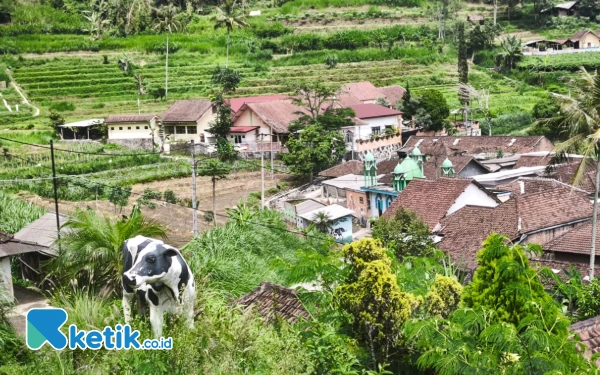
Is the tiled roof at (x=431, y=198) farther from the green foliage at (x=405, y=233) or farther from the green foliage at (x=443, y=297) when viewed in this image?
the green foliage at (x=443, y=297)

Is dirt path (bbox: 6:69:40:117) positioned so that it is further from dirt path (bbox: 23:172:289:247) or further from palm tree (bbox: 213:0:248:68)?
dirt path (bbox: 23:172:289:247)

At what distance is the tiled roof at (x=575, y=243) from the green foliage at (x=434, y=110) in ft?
93.3

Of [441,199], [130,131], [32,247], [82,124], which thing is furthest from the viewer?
[82,124]

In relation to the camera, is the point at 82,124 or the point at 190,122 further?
the point at 82,124

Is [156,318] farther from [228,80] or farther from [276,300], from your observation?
[228,80]

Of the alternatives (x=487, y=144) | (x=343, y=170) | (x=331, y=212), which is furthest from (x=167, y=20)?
(x=331, y=212)

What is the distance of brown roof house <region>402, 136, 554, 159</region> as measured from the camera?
118ft

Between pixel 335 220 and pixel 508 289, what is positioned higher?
pixel 508 289

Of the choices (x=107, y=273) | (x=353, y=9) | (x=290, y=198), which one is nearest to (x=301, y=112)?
(x=290, y=198)

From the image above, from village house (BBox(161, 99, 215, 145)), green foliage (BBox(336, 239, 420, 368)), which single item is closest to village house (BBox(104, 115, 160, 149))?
village house (BBox(161, 99, 215, 145))

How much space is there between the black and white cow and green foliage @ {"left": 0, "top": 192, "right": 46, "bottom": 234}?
1104 cm

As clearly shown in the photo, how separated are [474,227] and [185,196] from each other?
1581 centimetres

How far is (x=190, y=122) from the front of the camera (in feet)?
140

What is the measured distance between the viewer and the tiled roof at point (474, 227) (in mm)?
19125
